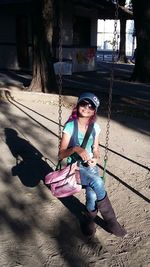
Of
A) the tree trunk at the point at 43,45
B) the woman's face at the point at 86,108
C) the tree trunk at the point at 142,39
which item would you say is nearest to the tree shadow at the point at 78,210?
the woman's face at the point at 86,108

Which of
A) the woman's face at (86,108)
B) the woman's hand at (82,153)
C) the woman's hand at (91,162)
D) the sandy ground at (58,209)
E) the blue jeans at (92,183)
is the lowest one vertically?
the sandy ground at (58,209)

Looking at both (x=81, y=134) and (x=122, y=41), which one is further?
(x=122, y=41)

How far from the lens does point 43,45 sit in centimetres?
1077

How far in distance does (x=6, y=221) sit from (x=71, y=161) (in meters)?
0.87

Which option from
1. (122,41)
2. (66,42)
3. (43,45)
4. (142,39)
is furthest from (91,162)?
(122,41)

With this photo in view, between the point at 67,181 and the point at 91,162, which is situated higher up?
the point at 91,162

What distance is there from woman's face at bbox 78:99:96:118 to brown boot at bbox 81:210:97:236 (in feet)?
2.82

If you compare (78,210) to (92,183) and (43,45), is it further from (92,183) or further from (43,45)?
(43,45)

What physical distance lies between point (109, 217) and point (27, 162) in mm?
2207

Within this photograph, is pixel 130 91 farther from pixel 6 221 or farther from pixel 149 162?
pixel 6 221

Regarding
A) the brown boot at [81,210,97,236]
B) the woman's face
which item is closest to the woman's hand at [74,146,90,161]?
the woman's face

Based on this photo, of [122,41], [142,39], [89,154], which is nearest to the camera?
[89,154]

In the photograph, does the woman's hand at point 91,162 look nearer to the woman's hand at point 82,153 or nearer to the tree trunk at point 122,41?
the woman's hand at point 82,153

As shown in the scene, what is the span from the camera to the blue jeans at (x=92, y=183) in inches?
137
